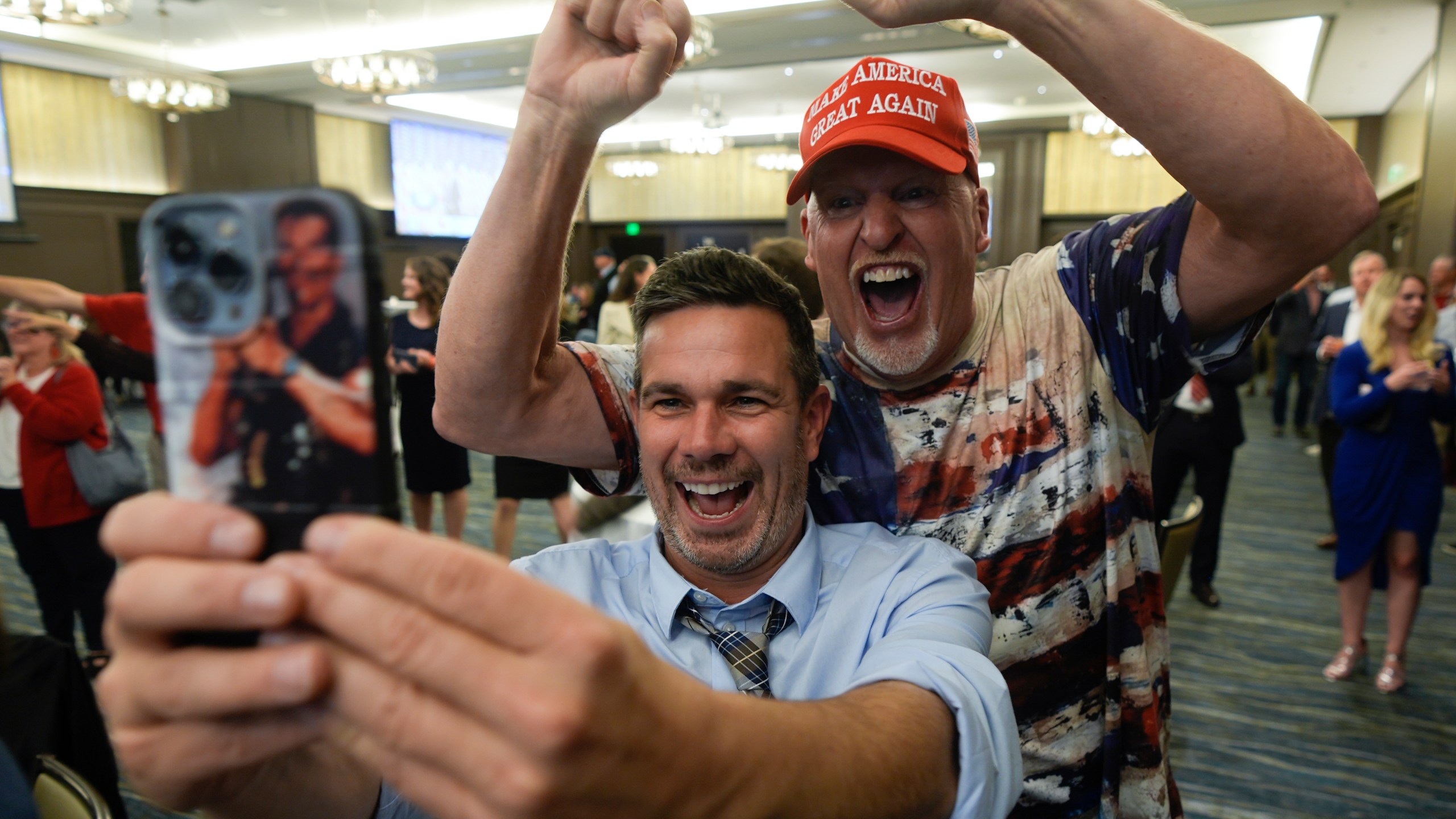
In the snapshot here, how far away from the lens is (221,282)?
0.46 meters

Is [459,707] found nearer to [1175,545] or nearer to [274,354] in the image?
[274,354]

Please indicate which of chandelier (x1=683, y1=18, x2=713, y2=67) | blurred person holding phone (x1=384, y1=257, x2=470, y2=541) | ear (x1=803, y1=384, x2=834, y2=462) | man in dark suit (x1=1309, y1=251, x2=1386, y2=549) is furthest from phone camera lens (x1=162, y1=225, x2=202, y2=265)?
chandelier (x1=683, y1=18, x2=713, y2=67)

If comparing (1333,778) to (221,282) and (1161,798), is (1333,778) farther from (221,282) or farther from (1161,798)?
(221,282)

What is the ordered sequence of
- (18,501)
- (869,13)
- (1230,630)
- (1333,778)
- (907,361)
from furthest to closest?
1. (1230,630)
2. (18,501)
3. (1333,778)
4. (907,361)
5. (869,13)

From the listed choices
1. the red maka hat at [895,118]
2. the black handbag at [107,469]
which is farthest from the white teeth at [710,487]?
the black handbag at [107,469]

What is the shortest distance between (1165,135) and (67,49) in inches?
467

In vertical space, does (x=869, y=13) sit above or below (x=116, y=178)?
below

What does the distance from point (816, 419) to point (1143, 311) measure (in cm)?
46

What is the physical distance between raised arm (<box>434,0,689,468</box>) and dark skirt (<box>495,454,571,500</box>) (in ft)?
9.70

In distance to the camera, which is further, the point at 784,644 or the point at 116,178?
the point at 116,178

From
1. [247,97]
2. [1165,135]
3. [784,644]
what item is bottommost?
[784,644]

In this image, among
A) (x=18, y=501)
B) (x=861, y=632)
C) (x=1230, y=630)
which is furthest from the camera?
(x=1230, y=630)

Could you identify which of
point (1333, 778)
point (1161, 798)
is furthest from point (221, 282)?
point (1333, 778)

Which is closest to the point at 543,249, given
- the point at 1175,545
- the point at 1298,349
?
the point at 1175,545
